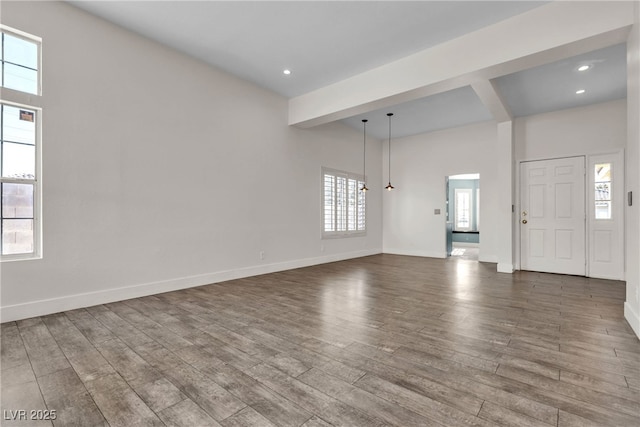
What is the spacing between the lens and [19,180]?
3219mm

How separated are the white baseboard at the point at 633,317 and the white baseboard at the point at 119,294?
486 centimetres

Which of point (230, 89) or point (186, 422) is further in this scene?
point (230, 89)

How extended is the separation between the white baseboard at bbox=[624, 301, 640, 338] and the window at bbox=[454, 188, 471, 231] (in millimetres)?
9513

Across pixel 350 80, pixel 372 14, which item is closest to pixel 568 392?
pixel 372 14

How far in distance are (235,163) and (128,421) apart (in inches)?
162

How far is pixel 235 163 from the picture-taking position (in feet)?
17.0

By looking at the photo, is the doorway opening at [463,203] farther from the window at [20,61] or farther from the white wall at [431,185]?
the window at [20,61]

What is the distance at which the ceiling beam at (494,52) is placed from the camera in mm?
3072

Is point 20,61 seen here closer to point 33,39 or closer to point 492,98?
point 33,39

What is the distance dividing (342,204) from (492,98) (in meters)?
3.88

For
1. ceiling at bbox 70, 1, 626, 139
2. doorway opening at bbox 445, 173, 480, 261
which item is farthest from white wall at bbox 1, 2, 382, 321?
doorway opening at bbox 445, 173, 480, 261

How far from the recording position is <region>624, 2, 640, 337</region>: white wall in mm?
2777

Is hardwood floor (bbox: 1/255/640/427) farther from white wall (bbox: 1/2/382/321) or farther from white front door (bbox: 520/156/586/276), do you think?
white front door (bbox: 520/156/586/276)

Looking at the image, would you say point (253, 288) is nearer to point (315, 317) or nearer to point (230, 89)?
point (315, 317)
